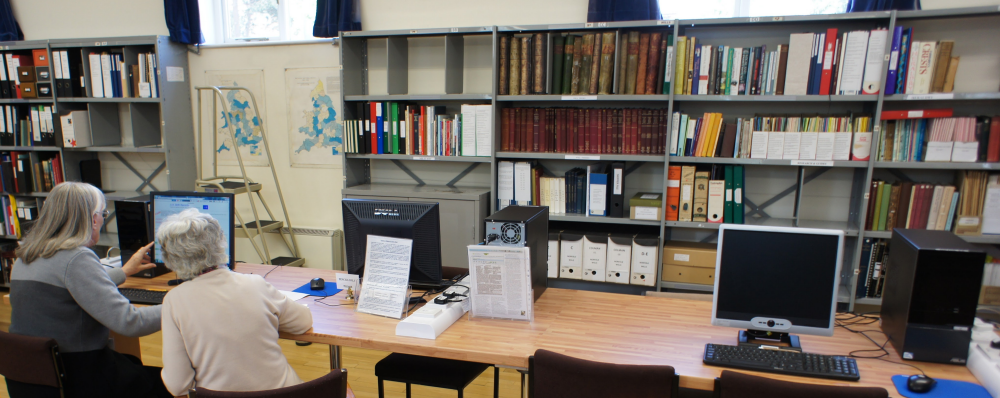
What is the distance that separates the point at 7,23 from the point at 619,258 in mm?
5292

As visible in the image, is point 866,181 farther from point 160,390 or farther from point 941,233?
point 160,390

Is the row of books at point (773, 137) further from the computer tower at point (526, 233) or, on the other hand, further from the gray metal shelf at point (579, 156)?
the computer tower at point (526, 233)

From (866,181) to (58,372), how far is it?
11.9ft

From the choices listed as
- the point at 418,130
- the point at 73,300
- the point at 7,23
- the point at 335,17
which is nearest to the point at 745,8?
the point at 418,130

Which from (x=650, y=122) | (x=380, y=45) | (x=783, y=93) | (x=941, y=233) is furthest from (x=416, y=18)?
(x=941, y=233)

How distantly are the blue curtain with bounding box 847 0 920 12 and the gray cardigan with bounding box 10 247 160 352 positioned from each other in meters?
3.71

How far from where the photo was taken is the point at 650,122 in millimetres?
3184

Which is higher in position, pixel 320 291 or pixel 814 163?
pixel 814 163

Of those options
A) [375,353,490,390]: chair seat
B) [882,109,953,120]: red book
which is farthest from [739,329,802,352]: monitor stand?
[882,109,953,120]: red book

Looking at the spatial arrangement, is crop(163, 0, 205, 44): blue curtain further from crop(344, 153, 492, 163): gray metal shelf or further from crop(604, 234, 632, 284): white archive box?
crop(604, 234, 632, 284): white archive box

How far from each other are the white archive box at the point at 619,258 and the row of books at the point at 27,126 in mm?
4332

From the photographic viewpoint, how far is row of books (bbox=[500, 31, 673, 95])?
3.07m

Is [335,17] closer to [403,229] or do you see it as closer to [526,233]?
[403,229]

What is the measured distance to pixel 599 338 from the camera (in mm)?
1784
